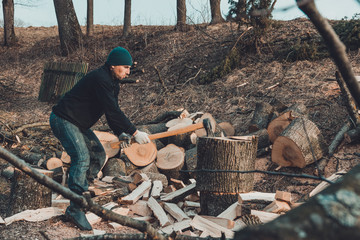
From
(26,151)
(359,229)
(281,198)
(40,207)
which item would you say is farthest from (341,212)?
(26,151)

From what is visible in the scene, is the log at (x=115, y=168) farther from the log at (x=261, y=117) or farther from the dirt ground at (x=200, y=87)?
the log at (x=261, y=117)

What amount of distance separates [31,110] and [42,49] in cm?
679

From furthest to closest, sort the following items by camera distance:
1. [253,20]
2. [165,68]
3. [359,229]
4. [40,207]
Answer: [165,68] < [253,20] < [40,207] < [359,229]

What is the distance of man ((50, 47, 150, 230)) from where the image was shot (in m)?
3.84

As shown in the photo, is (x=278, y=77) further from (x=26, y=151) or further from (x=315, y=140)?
(x=26, y=151)

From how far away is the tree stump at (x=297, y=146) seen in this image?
16.8ft

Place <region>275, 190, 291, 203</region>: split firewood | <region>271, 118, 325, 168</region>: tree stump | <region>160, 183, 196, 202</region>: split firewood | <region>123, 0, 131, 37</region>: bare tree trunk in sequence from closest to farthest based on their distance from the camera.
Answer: <region>275, 190, 291, 203</region>: split firewood < <region>160, 183, 196, 202</region>: split firewood < <region>271, 118, 325, 168</region>: tree stump < <region>123, 0, 131, 37</region>: bare tree trunk

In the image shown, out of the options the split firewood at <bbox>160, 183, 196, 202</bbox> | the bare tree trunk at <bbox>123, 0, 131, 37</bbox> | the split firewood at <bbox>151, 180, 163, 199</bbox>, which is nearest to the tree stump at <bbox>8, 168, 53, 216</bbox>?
the split firewood at <bbox>151, 180, 163, 199</bbox>

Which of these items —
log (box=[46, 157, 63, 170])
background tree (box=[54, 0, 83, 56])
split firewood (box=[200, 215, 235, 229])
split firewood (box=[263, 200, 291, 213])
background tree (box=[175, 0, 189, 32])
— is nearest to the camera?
split firewood (box=[200, 215, 235, 229])

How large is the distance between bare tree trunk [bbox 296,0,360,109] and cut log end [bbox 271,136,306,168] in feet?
13.9

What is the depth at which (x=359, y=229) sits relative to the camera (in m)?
0.77

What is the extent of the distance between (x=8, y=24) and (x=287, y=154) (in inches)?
681

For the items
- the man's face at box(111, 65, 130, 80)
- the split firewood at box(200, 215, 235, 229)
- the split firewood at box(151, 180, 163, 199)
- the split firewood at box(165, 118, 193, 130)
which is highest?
the man's face at box(111, 65, 130, 80)

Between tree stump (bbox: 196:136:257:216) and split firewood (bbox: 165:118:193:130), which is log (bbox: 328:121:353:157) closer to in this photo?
tree stump (bbox: 196:136:257:216)
